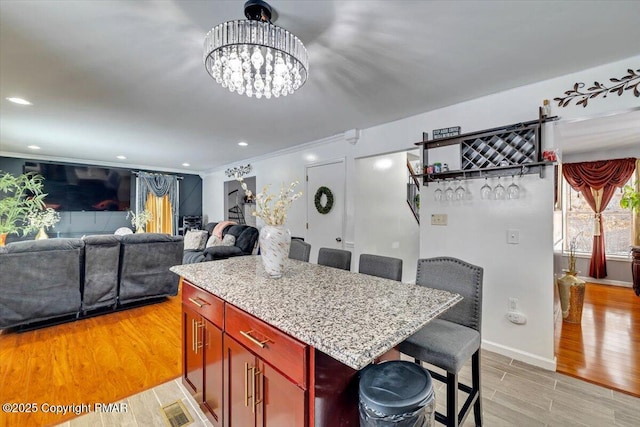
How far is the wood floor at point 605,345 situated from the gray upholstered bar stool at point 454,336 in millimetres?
1398

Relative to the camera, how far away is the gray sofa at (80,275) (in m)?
2.80

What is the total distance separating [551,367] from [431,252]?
132cm

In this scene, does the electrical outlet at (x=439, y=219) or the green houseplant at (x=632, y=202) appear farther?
the green houseplant at (x=632, y=202)

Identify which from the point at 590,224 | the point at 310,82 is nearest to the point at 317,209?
the point at 310,82

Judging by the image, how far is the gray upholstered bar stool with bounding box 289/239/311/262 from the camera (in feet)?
8.81

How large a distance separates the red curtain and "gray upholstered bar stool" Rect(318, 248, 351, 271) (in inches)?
208

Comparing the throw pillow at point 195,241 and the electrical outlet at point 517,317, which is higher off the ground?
the throw pillow at point 195,241

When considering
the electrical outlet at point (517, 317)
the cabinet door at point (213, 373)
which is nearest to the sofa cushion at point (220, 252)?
A: the cabinet door at point (213, 373)

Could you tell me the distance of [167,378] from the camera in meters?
2.17

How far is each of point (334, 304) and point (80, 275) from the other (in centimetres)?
341

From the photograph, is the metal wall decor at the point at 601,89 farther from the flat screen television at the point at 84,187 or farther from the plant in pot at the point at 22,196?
the flat screen television at the point at 84,187

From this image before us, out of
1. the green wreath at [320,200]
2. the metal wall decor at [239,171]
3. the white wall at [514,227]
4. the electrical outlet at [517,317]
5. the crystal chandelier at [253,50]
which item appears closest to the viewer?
the crystal chandelier at [253,50]

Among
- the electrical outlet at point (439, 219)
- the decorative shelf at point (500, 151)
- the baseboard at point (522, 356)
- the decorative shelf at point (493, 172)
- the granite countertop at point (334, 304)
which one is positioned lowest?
the baseboard at point (522, 356)

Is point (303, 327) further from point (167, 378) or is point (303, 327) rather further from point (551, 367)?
point (551, 367)
